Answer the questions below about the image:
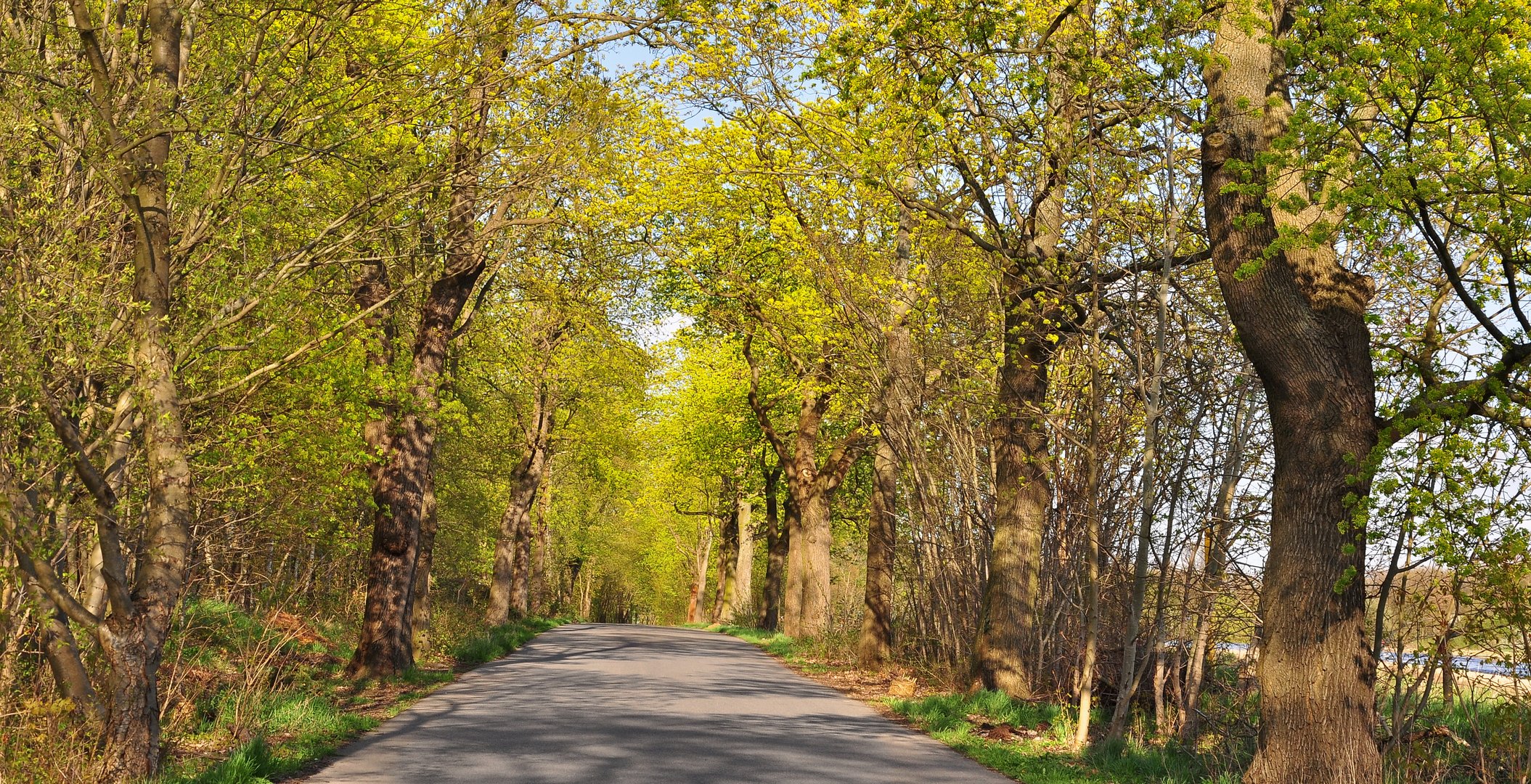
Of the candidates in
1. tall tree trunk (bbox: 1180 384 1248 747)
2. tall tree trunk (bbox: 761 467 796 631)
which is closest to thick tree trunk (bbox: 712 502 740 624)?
tall tree trunk (bbox: 761 467 796 631)

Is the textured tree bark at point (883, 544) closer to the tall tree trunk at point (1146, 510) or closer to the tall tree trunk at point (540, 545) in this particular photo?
the tall tree trunk at point (1146, 510)

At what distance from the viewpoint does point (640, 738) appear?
1093 cm

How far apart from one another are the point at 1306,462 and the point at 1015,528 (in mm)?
5887

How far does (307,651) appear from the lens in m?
17.9

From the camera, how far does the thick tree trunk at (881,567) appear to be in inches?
798

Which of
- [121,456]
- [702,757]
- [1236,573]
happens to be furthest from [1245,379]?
[121,456]

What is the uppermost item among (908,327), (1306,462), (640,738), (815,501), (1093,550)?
(908,327)

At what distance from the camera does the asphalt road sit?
891cm

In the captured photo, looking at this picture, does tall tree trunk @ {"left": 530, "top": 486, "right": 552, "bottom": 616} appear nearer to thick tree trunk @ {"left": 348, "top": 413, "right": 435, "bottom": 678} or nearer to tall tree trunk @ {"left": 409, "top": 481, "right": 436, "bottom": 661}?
tall tree trunk @ {"left": 409, "top": 481, "right": 436, "bottom": 661}

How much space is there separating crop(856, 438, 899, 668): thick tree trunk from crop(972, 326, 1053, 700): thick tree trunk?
17.7 feet

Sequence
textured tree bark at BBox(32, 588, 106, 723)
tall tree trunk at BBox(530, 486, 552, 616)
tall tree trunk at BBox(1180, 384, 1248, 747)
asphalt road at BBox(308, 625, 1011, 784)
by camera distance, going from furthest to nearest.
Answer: tall tree trunk at BBox(530, 486, 552, 616) < tall tree trunk at BBox(1180, 384, 1248, 747) < asphalt road at BBox(308, 625, 1011, 784) < textured tree bark at BBox(32, 588, 106, 723)

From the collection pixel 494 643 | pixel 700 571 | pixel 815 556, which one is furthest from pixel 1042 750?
pixel 700 571

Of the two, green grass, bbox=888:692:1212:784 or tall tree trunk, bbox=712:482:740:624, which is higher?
tall tree trunk, bbox=712:482:740:624

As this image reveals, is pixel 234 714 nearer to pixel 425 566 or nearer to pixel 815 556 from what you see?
pixel 425 566
